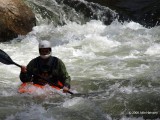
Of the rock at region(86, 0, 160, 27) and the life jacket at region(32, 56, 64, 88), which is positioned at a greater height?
the rock at region(86, 0, 160, 27)

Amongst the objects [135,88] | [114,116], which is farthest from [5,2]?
[114,116]

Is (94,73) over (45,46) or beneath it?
beneath

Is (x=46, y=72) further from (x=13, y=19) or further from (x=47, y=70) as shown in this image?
(x=13, y=19)

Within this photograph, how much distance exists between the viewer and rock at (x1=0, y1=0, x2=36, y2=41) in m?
10.6

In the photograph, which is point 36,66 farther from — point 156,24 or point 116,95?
point 156,24

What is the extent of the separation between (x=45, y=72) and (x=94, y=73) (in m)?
2.07

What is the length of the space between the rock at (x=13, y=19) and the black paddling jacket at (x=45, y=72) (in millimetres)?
Answer: 4725

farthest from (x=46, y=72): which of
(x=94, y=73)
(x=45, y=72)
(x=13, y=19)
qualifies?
(x=13, y=19)

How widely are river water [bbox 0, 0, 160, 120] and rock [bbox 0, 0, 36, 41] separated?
0.76ft

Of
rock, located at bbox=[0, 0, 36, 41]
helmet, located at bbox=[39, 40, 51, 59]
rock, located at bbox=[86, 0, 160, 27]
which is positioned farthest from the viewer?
rock, located at bbox=[86, 0, 160, 27]

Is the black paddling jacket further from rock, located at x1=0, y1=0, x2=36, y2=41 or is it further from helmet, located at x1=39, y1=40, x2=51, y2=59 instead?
rock, located at x1=0, y1=0, x2=36, y2=41

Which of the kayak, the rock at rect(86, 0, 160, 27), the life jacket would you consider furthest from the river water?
the rock at rect(86, 0, 160, 27)

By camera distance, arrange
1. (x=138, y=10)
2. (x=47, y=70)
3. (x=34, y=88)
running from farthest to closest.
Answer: (x=138, y=10) < (x=47, y=70) < (x=34, y=88)

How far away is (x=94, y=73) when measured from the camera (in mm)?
7965
